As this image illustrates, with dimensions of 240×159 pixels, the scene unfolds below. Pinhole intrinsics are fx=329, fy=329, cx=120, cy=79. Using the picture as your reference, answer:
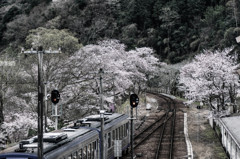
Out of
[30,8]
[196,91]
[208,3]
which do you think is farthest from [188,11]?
[196,91]

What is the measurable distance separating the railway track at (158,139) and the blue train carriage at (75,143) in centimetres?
172

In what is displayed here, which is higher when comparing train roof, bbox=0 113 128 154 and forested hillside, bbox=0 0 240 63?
forested hillside, bbox=0 0 240 63

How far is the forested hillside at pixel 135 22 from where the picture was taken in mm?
61562

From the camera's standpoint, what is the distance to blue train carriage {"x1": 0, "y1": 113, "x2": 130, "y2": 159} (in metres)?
9.12

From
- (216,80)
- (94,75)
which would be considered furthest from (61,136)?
(94,75)

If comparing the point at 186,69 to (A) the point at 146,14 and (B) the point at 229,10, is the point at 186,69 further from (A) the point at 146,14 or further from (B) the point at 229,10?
(A) the point at 146,14

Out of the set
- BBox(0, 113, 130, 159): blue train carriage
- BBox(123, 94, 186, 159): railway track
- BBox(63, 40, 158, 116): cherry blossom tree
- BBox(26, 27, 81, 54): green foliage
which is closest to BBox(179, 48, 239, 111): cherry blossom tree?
BBox(123, 94, 186, 159): railway track

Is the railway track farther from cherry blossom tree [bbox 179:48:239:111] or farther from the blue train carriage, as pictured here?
cherry blossom tree [bbox 179:48:239:111]

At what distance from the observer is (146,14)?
70438mm

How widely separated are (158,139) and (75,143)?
507 inches

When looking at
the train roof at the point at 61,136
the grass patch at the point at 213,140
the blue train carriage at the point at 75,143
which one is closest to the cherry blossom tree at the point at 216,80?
the grass patch at the point at 213,140

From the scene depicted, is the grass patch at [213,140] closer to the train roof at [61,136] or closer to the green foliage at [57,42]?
the train roof at [61,136]

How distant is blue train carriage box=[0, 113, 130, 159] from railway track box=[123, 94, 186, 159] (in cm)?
172

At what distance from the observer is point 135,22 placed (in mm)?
71938
